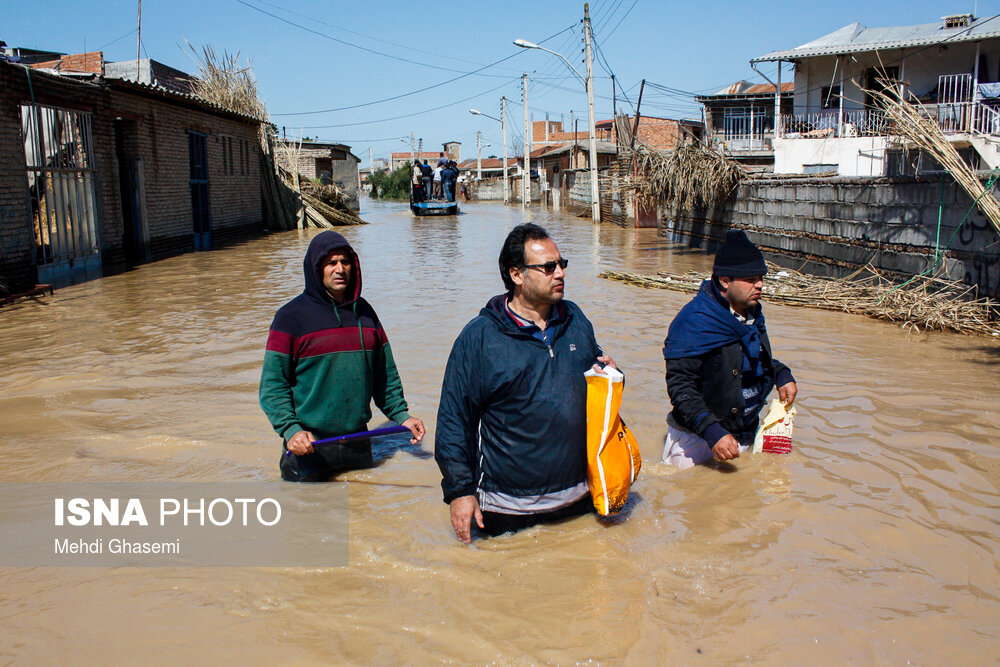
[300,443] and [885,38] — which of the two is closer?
[300,443]

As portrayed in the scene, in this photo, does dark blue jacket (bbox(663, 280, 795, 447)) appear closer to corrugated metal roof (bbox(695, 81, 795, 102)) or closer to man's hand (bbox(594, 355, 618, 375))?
man's hand (bbox(594, 355, 618, 375))

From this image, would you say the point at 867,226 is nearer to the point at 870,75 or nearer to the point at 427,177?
the point at 870,75

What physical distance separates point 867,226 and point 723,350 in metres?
8.02

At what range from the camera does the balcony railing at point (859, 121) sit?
66.5ft

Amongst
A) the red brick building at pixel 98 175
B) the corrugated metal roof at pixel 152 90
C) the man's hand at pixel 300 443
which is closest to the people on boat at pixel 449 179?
the red brick building at pixel 98 175

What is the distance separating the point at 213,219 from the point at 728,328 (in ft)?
67.4

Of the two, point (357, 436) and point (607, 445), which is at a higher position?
point (607, 445)

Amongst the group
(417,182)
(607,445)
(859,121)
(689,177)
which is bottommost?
(607,445)

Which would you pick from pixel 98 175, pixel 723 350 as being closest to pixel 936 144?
pixel 723 350

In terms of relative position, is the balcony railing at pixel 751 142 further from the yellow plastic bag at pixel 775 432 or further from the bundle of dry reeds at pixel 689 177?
the yellow plastic bag at pixel 775 432

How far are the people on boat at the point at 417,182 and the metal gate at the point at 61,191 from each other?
23.0 m

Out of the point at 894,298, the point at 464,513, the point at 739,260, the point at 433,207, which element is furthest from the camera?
the point at 433,207

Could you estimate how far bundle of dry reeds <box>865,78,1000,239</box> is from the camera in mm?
7983

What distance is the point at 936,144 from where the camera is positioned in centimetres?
850
